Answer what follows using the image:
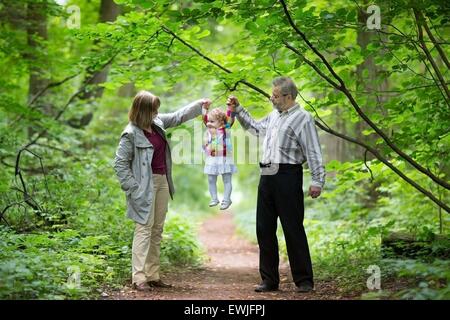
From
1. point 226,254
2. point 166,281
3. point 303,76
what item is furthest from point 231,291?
point 226,254

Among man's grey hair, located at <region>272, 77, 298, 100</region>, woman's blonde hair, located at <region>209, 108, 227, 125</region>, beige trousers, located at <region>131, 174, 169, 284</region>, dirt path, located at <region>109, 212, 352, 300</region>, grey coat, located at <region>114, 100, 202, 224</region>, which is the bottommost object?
dirt path, located at <region>109, 212, 352, 300</region>

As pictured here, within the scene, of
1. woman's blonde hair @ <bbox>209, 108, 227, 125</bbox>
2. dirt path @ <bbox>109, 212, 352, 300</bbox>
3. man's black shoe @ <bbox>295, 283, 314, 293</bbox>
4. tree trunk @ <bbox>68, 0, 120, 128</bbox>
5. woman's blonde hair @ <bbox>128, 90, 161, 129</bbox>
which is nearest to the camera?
dirt path @ <bbox>109, 212, 352, 300</bbox>

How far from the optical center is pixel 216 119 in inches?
241

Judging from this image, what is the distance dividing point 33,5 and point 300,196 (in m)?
6.60

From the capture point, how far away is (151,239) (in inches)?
243

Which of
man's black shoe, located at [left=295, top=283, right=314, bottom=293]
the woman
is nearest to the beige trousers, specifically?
the woman

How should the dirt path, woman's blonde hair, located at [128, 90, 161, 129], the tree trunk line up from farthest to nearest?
1. the tree trunk
2. woman's blonde hair, located at [128, 90, 161, 129]
3. the dirt path

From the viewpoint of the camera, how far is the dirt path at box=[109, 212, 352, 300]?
5574 mm

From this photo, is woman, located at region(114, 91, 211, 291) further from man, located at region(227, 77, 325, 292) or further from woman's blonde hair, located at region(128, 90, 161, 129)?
man, located at region(227, 77, 325, 292)

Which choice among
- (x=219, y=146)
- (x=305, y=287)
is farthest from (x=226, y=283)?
(x=219, y=146)

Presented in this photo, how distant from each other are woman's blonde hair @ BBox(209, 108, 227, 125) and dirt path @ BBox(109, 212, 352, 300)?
6.29 ft

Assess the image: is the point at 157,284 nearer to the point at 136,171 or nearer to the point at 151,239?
the point at 151,239

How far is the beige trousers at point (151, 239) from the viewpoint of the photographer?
19.1 ft

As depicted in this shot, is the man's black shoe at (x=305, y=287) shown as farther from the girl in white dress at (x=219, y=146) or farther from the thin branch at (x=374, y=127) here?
the thin branch at (x=374, y=127)
